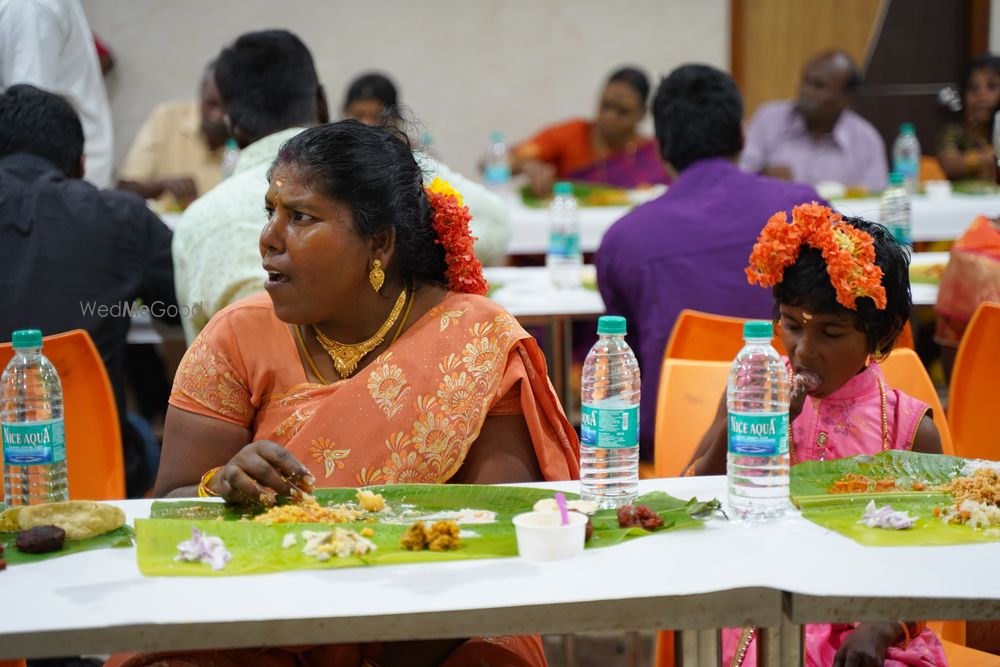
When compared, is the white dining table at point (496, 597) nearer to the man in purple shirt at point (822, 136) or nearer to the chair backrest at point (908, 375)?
the chair backrest at point (908, 375)

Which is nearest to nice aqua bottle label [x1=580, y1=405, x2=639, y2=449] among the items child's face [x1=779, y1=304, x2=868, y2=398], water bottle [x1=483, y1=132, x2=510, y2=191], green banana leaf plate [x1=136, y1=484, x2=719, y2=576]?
green banana leaf plate [x1=136, y1=484, x2=719, y2=576]

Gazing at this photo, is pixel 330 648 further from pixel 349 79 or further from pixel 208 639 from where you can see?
pixel 349 79

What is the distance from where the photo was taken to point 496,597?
5.17 ft

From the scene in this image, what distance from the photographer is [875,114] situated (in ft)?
27.6

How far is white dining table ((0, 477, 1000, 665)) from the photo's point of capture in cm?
152

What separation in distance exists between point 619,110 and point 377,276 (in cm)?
509

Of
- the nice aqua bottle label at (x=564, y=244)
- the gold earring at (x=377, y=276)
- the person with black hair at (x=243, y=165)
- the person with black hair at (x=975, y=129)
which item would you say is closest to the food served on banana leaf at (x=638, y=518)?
the gold earring at (x=377, y=276)

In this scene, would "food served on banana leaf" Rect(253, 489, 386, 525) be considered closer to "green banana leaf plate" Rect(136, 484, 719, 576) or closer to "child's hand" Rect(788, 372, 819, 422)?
"green banana leaf plate" Rect(136, 484, 719, 576)

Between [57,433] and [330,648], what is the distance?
24.7 inches

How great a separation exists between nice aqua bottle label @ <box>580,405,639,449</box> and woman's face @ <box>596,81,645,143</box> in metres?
5.37

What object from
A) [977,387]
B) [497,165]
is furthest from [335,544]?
[497,165]

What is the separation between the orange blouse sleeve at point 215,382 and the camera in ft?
7.25

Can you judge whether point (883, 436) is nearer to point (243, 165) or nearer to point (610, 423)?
point (610, 423)

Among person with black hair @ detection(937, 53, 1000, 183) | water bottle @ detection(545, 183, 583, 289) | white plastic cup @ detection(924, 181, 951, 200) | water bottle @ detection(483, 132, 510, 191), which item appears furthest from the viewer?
water bottle @ detection(483, 132, 510, 191)
